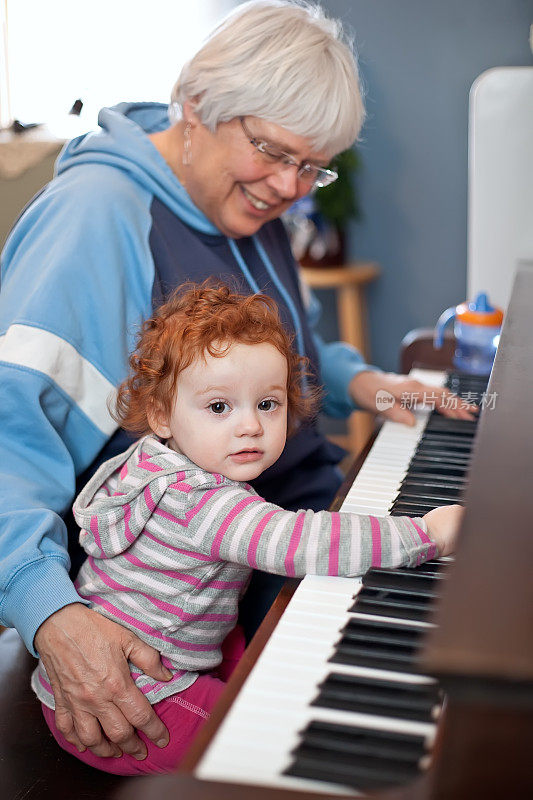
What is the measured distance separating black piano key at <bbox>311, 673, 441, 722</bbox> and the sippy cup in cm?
118

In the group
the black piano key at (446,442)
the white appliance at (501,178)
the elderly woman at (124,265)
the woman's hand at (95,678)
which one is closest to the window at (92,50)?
the white appliance at (501,178)

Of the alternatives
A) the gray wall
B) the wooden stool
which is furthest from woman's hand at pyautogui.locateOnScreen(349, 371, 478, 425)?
the gray wall

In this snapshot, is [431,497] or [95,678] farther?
[431,497]

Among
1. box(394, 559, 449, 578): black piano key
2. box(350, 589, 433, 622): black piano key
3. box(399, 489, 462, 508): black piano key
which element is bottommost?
box(399, 489, 462, 508): black piano key

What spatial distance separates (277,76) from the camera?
145 cm

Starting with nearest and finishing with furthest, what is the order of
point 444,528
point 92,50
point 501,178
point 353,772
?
point 353,772 < point 444,528 < point 501,178 < point 92,50

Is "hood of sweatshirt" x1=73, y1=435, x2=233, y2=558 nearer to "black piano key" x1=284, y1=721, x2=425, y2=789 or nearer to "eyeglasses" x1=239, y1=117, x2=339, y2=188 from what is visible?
"black piano key" x1=284, y1=721, x2=425, y2=789

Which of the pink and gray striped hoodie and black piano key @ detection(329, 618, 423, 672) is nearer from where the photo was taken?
black piano key @ detection(329, 618, 423, 672)

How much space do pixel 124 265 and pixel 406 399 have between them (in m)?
0.61

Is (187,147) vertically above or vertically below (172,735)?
above

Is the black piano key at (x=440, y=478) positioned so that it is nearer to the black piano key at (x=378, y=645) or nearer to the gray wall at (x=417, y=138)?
the black piano key at (x=378, y=645)

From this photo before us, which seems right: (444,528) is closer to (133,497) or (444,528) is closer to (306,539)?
(306,539)

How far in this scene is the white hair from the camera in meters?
1.46

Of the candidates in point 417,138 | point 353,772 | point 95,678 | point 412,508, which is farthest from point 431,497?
point 417,138
